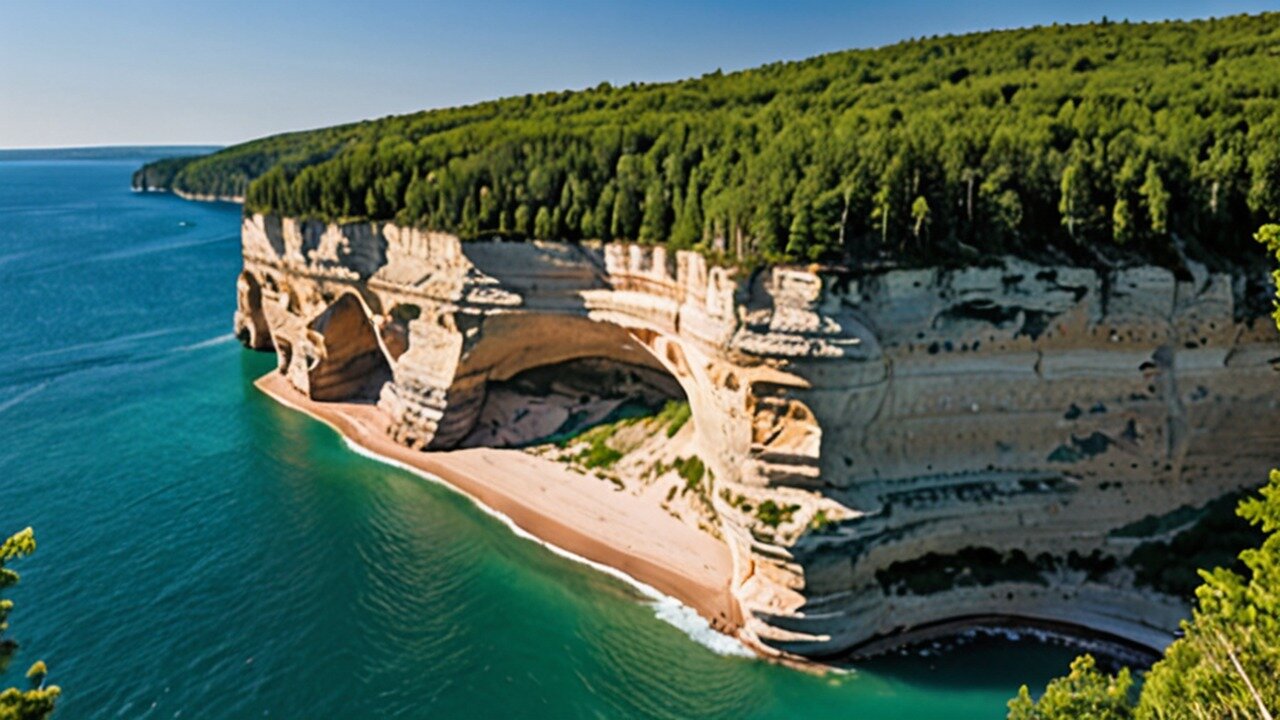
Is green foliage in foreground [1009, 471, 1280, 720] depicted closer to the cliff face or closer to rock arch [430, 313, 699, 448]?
the cliff face

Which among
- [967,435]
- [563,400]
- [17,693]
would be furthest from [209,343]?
[967,435]

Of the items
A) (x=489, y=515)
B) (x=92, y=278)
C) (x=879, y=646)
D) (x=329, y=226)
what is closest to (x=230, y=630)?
(x=489, y=515)

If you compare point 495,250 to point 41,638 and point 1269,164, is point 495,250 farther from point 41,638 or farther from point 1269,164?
point 1269,164

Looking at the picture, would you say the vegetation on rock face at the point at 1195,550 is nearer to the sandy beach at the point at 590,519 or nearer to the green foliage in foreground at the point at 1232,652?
the green foliage in foreground at the point at 1232,652

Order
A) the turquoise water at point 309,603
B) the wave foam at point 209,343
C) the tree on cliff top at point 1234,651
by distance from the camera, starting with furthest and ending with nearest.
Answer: the wave foam at point 209,343 < the turquoise water at point 309,603 < the tree on cliff top at point 1234,651

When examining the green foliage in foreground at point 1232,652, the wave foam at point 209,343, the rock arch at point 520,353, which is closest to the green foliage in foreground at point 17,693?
the green foliage in foreground at point 1232,652

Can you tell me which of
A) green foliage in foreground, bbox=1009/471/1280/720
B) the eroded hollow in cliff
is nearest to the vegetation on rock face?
green foliage in foreground, bbox=1009/471/1280/720
